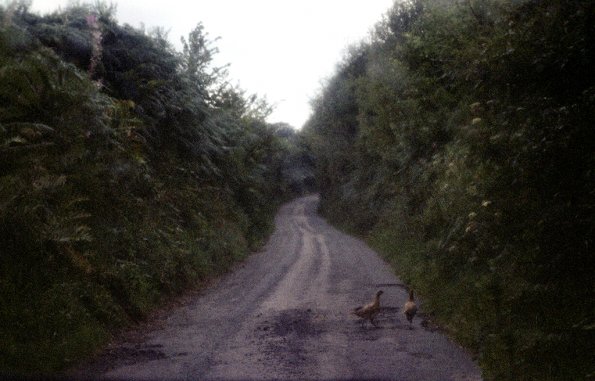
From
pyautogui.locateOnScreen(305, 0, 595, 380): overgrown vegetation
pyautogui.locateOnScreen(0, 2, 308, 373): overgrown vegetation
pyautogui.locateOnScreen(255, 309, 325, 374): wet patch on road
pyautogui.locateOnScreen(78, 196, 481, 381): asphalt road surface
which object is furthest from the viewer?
pyautogui.locateOnScreen(0, 2, 308, 373): overgrown vegetation

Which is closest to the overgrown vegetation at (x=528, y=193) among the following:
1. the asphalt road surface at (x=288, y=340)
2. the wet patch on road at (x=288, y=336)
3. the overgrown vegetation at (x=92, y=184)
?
the asphalt road surface at (x=288, y=340)

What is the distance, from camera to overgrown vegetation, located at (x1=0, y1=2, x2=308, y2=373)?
32.6 ft

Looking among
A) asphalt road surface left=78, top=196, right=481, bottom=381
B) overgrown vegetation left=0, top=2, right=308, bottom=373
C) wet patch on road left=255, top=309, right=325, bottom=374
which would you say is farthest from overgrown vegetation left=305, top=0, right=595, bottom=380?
overgrown vegetation left=0, top=2, right=308, bottom=373

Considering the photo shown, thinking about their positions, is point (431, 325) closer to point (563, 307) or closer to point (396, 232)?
point (563, 307)

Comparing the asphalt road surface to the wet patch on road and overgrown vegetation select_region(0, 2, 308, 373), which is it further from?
overgrown vegetation select_region(0, 2, 308, 373)

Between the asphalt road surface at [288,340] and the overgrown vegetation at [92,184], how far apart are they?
0.89m

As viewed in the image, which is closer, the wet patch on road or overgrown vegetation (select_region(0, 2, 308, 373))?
the wet patch on road

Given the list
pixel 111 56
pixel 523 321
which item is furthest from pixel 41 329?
pixel 111 56

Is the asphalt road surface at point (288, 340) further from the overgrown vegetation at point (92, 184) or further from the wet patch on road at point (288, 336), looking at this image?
the overgrown vegetation at point (92, 184)

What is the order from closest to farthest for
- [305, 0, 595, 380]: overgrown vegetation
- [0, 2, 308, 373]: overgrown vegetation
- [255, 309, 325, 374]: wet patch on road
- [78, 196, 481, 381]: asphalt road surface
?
[305, 0, 595, 380]: overgrown vegetation → [78, 196, 481, 381]: asphalt road surface → [255, 309, 325, 374]: wet patch on road → [0, 2, 308, 373]: overgrown vegetation

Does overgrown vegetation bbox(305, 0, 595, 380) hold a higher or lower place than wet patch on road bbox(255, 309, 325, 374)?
higher

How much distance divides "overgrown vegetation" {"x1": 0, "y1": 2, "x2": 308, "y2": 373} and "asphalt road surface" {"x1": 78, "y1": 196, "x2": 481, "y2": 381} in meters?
0.89

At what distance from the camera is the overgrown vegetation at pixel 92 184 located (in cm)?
993

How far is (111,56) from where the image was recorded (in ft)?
62.7
